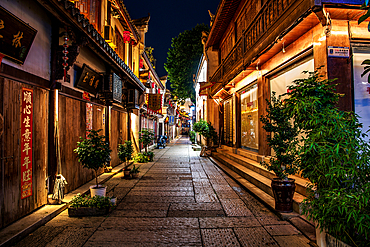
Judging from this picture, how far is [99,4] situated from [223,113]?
11.7 metres

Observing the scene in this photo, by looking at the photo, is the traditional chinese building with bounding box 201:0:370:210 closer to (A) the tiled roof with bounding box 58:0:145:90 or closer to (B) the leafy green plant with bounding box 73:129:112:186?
(B) the leafy green plant with bounding box 73:129:112:186

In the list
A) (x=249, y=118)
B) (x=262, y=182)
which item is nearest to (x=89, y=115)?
(x=262, y=182)

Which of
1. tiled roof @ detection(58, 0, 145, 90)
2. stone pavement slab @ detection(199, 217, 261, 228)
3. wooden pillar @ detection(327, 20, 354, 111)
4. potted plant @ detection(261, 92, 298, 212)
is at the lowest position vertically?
stone pavement slab @ detection(199, 217, 261, 228)

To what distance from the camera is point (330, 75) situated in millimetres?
4949

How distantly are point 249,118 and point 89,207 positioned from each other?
8588 millimetres

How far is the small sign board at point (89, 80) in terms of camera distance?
23.9 feet

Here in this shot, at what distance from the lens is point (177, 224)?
450 centimetres

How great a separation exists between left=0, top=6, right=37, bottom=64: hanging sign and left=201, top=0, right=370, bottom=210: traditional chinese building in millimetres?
5815

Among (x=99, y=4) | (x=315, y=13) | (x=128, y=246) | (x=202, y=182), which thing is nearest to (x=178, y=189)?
(x=202, y=182)

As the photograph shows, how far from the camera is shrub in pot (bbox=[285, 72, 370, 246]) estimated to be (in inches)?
98.7

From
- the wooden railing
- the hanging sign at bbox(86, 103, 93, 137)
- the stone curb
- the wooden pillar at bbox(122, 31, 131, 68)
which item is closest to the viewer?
the stone curb

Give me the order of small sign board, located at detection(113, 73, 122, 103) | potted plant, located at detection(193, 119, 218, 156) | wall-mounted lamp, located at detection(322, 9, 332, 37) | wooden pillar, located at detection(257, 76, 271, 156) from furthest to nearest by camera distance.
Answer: potted plant, located at detection(193, 119, 218, 156) < small sign board, located at detection(113, 73, 122, 103) < wooden pillar, located at detection(257, 76, 271, 156) < wall-mounted lamp, located at detection(322, 9, 332, 37)

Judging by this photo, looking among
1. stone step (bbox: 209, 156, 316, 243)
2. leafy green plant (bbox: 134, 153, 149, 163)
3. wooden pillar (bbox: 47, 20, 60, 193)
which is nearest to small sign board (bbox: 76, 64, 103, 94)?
wooden pillar (bbox: 47, 20, 60, 193)

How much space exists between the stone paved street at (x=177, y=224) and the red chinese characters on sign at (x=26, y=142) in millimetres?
978
